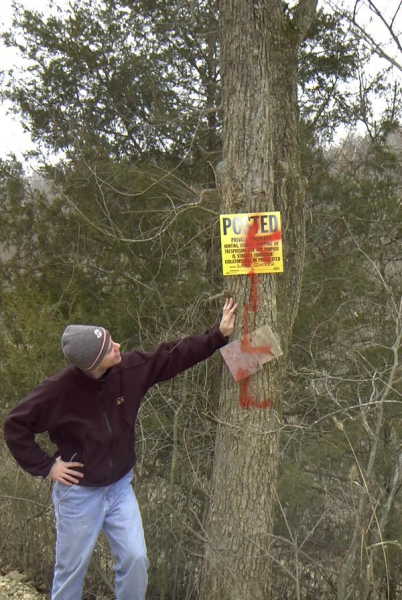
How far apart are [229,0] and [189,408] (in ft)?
8.65

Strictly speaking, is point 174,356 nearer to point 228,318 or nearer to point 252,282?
point 228,318

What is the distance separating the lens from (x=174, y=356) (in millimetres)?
2861

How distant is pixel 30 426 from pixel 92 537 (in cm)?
63

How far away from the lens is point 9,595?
371 cm

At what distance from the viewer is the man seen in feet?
8.36

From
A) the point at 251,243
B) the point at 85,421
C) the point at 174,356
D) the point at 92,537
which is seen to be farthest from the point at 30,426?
the point at 251,243

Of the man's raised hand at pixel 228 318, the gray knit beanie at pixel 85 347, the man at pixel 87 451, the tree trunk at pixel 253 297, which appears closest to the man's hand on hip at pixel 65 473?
the man at pixel 87 451

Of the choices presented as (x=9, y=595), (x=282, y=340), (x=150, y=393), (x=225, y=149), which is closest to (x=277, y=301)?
(x=282, y=340)

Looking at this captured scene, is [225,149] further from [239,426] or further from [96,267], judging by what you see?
[96,267]

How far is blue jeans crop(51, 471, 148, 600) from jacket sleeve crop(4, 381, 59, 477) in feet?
0.63

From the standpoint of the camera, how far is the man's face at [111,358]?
2566mm

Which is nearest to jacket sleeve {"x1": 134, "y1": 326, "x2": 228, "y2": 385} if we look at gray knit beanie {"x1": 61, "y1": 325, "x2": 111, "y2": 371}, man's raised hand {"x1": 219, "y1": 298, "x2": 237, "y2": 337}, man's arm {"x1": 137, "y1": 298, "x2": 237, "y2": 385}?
man's arm {"x1": 137, "y1": 298, "x2": 237, "y2": 385}

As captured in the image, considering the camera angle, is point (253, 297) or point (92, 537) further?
point (253, 297)

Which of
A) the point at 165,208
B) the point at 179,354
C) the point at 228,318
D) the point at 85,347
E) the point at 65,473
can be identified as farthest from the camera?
the point at 165,208
